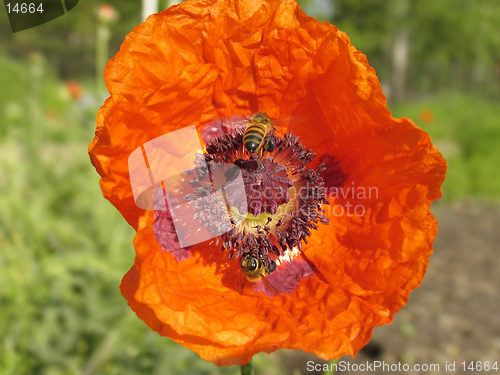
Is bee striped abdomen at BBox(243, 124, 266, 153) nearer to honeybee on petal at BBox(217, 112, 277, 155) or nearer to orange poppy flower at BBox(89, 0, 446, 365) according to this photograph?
honeybee on petal at BBox(217, 112, 277, 155)

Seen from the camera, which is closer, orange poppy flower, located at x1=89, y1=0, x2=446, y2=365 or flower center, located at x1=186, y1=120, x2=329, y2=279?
orange poppy flower, located at x1=89, y1=0, x2=446, y2=365

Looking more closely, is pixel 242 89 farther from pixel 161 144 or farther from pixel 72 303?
pixel 72 303

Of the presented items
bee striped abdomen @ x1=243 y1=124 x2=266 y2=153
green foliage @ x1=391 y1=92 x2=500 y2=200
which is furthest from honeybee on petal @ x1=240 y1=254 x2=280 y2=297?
green foliage @ x1=391 y1=92 x2=500 y2=200

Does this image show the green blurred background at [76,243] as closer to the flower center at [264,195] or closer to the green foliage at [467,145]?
the green foliage at [467,145]

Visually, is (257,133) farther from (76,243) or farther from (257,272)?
(76,243)

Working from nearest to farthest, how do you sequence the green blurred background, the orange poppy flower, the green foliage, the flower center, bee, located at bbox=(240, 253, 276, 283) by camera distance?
1. the orange poppy flower
2. bee, located at bbox=(240, 253, 276, 283)
3. the flower center
4. the green blurred background
5. the green foliage
